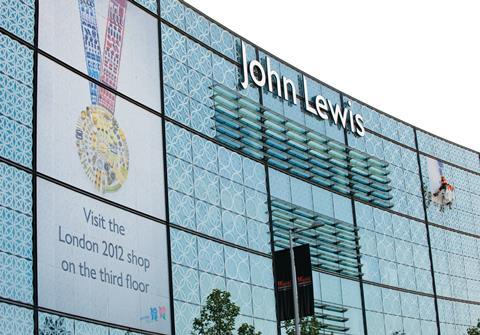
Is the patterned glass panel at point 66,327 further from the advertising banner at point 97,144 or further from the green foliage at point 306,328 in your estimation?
the green foliage at point 306,328

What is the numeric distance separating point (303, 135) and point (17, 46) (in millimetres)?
24216

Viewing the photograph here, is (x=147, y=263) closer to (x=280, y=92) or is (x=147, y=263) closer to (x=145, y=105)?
(x=145, y=105)

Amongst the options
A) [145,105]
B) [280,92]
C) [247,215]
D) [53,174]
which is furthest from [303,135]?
[53,174]

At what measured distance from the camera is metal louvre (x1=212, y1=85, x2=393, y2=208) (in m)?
56.3

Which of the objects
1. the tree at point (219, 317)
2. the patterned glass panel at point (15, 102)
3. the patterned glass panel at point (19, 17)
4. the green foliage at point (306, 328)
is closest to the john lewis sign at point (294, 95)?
the green foliage at point (306, 328)

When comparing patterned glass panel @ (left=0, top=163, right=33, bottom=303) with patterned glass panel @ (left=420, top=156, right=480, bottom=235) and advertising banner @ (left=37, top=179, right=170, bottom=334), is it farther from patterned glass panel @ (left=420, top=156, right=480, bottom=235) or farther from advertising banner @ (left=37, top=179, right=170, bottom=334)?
patterned glass panel @ (left=420, top=156, right=480, bottom=235)

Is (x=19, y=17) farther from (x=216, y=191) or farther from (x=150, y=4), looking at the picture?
(x=216, y=191)

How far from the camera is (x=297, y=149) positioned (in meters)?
62.1

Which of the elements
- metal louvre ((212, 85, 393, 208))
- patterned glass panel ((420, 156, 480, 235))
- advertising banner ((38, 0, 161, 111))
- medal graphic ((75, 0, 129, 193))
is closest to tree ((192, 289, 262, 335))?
medal graphic ((75, 0, 129, 193))

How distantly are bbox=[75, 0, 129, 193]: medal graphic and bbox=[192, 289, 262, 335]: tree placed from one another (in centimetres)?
644

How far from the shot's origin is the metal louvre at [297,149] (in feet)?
185

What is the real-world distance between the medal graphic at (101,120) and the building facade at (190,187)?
82 millimetres

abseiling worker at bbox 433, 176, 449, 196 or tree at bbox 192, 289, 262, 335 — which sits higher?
abseiling worker at bbox 433, 176, 449, 196

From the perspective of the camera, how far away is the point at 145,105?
49719mm
